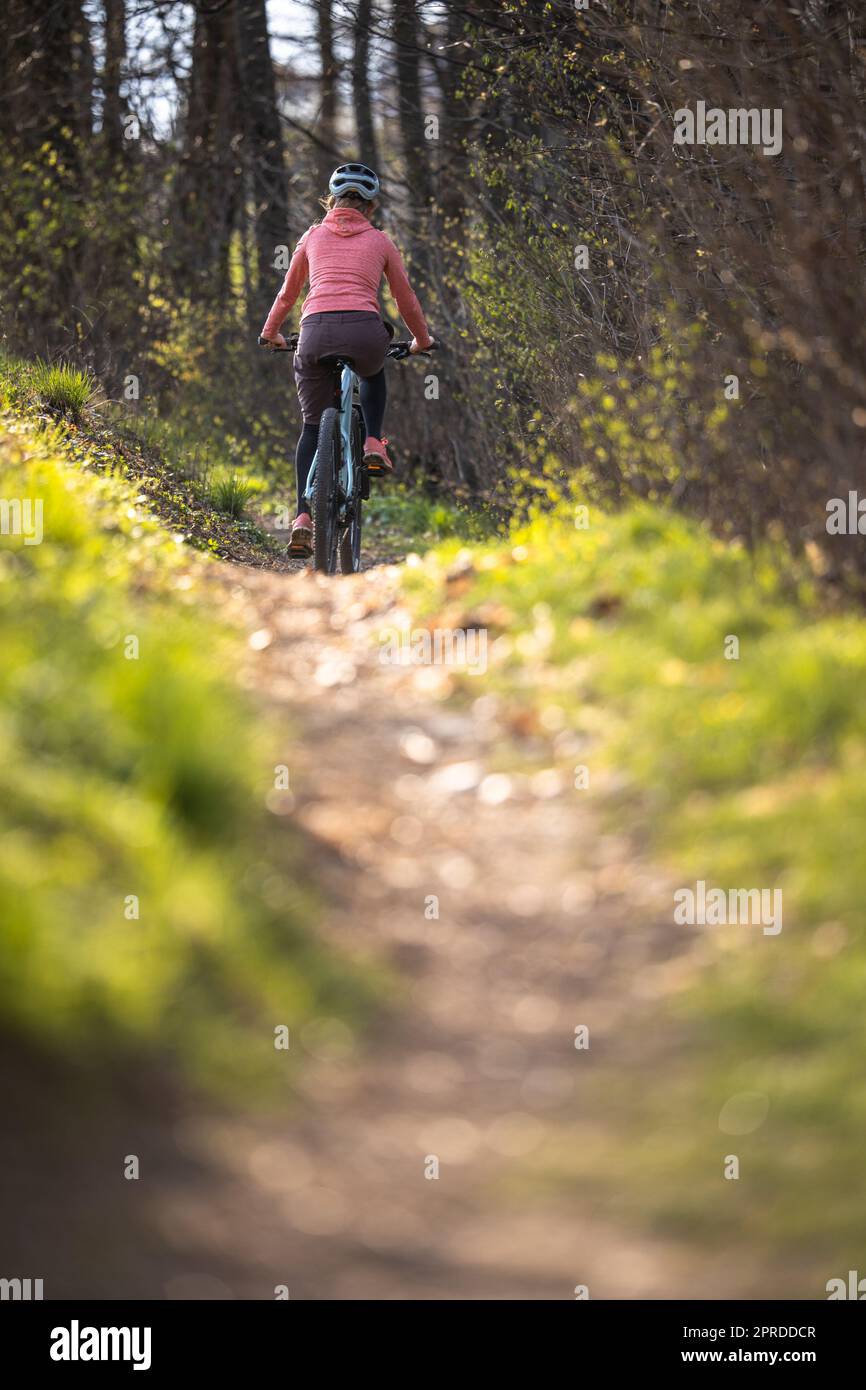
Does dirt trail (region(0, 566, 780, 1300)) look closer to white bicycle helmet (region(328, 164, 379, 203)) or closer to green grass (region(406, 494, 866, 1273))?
green grass (region(406, 494, 866, 1273))

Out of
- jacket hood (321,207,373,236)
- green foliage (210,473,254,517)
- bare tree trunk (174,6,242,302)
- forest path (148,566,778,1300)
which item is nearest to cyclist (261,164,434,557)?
jacket hood (321,207,373,236)

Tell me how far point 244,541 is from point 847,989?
25.2 ft

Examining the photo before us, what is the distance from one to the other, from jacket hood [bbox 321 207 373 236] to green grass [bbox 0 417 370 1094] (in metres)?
3.91

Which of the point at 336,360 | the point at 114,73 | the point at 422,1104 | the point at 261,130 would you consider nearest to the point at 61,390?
the point at 336,360

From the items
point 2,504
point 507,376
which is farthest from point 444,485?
point 2,504

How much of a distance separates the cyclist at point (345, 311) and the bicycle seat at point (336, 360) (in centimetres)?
2

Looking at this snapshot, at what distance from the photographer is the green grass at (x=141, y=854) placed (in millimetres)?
2943

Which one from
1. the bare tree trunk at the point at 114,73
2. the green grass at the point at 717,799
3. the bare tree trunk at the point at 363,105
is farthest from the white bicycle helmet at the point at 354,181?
the bare tree trunk at the point at 114,73

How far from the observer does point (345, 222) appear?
829cm

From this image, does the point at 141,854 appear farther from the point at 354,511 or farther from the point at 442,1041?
the point at 354,511

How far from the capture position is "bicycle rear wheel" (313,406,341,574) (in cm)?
811

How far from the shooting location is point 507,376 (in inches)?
442

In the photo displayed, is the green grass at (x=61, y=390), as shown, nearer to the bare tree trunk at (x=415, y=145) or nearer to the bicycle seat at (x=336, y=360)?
→ the bicycle seat at (x=336, y=360)

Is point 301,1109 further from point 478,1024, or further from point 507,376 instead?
point 507,376
